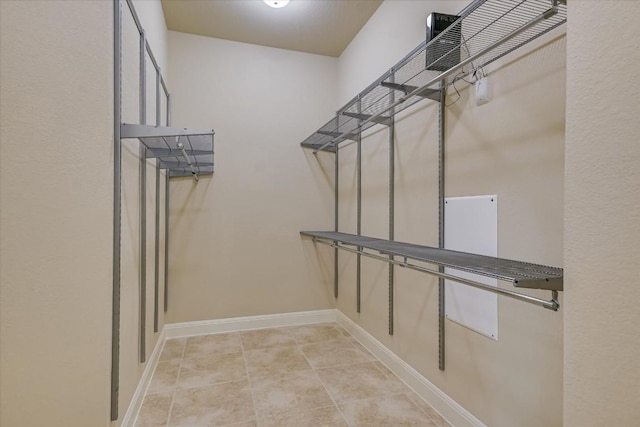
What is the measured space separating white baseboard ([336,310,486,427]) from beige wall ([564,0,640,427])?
98cm

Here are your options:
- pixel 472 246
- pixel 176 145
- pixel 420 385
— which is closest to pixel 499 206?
pixel 472 246

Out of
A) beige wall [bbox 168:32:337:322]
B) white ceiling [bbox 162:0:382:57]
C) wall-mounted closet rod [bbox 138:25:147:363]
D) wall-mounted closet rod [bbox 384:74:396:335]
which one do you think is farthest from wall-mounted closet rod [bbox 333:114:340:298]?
wall-mounted closet rod [bbox 138:25:147:363]

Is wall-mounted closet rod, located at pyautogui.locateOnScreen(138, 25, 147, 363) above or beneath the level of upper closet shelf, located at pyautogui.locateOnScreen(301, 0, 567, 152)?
beneath

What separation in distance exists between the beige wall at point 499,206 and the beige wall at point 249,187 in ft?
3.14

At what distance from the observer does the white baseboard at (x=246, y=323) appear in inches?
108

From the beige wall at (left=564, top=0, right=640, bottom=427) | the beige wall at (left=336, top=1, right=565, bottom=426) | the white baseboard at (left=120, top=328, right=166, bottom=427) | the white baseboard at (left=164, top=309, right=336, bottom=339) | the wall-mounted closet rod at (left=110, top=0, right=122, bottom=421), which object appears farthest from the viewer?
the white baseboard at (left=164, top=309, right=336, bottom=339)

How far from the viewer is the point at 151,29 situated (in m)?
2.01

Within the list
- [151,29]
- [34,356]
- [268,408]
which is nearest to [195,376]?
[268,408]

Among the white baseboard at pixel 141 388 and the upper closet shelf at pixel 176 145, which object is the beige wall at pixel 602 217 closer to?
the upper closet shelf at pixel 176 145

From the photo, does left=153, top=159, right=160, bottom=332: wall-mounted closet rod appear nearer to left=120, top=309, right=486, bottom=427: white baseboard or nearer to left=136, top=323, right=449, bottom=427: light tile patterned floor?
left=120, top=309, right=486, bottom=427: white baseboard

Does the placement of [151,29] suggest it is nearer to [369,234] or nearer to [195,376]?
[369,234]

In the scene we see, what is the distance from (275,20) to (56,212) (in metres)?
2.23

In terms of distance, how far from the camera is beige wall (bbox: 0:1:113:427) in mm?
1015

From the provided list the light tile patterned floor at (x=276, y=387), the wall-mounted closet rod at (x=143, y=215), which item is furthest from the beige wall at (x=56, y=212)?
the light tile patterned floor at (x=276, y=387)
